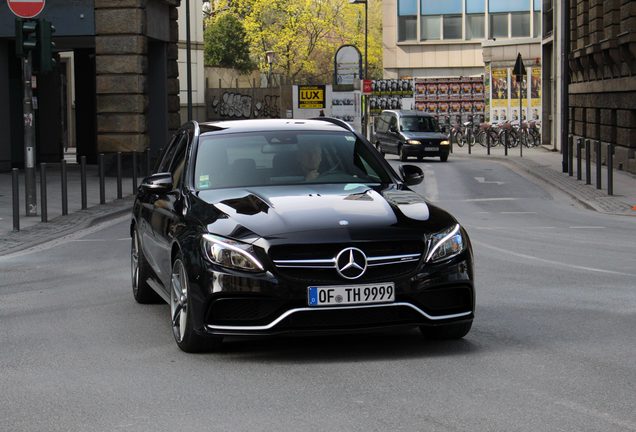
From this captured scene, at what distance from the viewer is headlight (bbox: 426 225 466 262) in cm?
776

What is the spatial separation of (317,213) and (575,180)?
22.2 m

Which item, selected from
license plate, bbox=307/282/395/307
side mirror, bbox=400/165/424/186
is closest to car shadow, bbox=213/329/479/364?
license plate, bbox=307/282/395/307

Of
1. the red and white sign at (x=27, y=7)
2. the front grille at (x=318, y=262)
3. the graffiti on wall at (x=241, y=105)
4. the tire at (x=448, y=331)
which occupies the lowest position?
the tire at (x=448, y=331)

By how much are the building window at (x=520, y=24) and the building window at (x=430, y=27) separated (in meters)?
4.69

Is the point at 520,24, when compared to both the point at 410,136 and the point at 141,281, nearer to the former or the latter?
the point at 410,136

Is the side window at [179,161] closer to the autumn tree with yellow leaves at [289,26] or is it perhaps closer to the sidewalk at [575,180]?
the sidewalk at [575,180]

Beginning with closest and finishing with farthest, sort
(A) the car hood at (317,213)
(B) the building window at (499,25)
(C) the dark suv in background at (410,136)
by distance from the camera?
1. (A) the car hood at (317,213)
2. (C) the dark suv in background at (410,136)
3. (B) the building window at (499,25)

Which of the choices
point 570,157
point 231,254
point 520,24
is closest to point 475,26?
point 520,24

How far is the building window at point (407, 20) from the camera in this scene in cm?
8519

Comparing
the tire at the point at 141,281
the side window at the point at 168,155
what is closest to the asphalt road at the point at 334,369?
the tire at the point at 141,281

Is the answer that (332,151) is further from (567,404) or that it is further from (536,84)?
(536,84)

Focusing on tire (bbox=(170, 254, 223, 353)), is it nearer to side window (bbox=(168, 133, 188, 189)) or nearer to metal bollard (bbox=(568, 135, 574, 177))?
side window (bbox=(168, 133, 188, 189))

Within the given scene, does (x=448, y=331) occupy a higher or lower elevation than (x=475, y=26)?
lower

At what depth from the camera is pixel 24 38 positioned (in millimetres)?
19781
